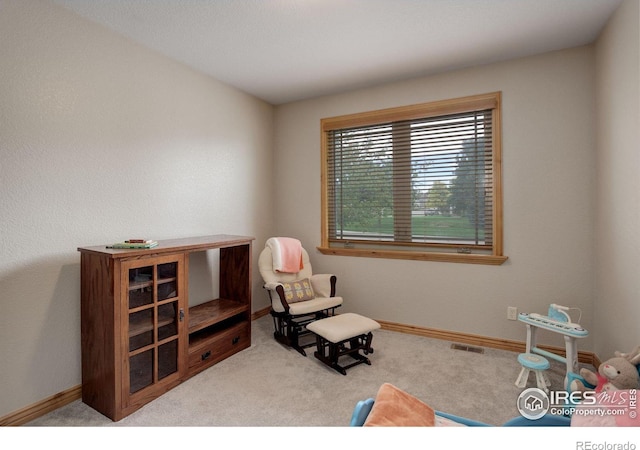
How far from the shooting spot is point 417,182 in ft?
11.0

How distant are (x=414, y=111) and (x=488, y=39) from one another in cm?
88

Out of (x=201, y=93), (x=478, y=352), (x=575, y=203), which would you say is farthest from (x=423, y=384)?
(x=201, y=93)

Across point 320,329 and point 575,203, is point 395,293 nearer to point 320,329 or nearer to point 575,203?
point 320,329

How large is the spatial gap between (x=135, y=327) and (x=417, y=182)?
2747mm

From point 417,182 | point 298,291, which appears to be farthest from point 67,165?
point 417,182

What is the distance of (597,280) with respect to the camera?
2.62 metres

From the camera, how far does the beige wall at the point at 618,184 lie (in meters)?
1.96

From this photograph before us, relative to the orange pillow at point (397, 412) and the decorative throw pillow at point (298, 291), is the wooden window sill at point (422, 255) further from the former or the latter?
the orange pillow at point (397, 412)

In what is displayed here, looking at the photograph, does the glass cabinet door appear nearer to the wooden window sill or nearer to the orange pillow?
the orange pillow

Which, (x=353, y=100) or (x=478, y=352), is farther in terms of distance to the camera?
(x=353, y=100)

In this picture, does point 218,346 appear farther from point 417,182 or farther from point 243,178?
point 417,182

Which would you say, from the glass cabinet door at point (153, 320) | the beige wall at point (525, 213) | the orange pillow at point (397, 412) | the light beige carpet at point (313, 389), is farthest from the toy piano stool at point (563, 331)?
the glass cabinet door at point (153, 320)

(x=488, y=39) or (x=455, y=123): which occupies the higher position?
(x=488, y=39)

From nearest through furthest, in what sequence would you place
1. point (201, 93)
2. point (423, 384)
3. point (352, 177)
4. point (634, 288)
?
point (634, 288) → point (423, 384) → point (201, 93) → point (352, 177)
